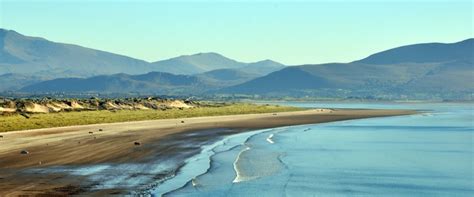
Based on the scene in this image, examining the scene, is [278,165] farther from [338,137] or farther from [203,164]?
[338,137]

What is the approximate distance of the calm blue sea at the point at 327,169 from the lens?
24938mm

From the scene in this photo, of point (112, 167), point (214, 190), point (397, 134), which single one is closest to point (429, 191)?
point (214, 190)

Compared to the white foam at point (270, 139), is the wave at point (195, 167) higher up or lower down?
lower down

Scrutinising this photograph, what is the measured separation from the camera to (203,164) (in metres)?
33.0

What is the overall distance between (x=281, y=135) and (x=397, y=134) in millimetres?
10506

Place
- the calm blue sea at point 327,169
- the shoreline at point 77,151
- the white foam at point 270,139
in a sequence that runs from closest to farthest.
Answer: the shoreline at point 77,151
the calm blue sea at point 327,169
the white foam at point 270,139

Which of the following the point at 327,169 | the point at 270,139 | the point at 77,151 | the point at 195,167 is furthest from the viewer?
the point at 270,139

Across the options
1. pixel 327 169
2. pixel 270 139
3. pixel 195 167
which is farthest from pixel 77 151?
pixel 270 139

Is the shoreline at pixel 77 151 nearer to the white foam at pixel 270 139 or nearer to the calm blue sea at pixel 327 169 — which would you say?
the calm blue sea at pixel 327 169

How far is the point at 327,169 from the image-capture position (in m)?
31.5

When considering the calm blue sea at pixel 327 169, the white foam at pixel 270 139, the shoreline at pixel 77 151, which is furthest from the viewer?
the white foam at pixel 270 139

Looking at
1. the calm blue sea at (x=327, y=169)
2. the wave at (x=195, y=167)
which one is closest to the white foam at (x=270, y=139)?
the calm blue sea at (x=327, y=169)

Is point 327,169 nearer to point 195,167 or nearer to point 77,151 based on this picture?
point 195,167

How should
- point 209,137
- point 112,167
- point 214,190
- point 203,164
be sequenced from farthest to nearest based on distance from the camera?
point 209,137 < point 203,164 < point 112,167 < point 214,190
